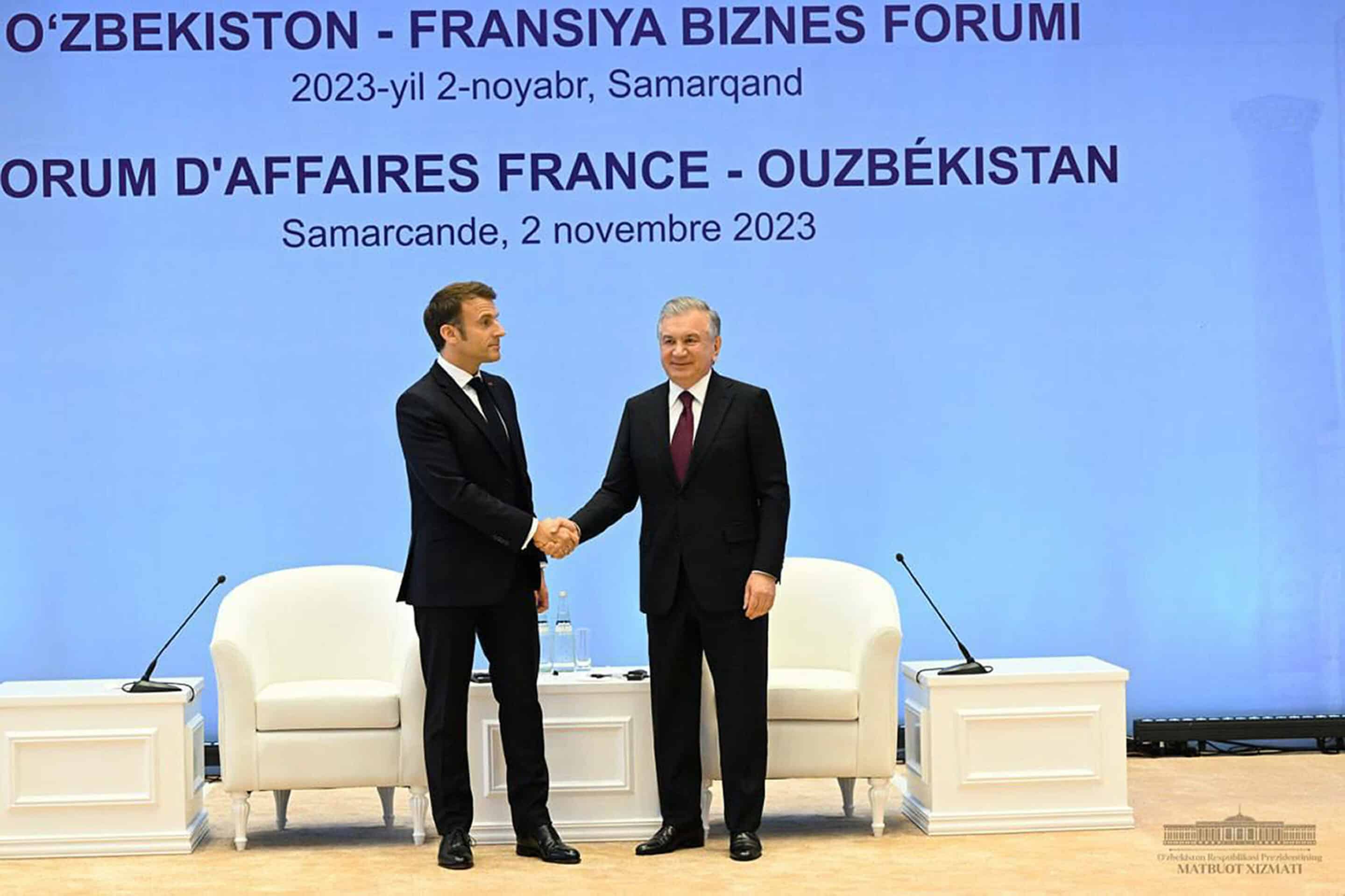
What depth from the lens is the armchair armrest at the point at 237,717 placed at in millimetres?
5023

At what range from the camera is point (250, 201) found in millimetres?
6430

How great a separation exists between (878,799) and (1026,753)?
462mm

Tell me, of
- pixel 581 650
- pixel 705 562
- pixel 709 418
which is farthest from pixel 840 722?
pixel 709 418

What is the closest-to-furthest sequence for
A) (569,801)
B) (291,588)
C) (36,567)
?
(569,801)
(291,588)
(36,567)

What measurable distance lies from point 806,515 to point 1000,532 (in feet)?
2.41

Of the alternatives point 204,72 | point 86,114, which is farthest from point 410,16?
point 86,114

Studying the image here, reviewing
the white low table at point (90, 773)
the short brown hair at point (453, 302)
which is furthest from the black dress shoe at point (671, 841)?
the short brown hair at point (453, 302)

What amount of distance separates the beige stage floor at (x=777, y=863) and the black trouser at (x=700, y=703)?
0.16m

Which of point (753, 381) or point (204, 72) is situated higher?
point (204, 72)

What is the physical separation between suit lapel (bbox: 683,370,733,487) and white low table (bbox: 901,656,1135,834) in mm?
996

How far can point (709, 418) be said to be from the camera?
4.93 metres

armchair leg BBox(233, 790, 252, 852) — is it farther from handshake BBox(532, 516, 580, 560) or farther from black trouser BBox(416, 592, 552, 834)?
handshake BBox(532, 516, 580, 560)

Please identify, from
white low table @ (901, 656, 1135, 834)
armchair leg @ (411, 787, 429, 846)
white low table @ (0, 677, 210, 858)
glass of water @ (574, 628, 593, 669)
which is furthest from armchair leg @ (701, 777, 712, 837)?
white low table @ (0, 677, 210, 858)

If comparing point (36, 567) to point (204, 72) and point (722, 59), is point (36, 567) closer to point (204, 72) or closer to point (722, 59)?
point (204, 72)
